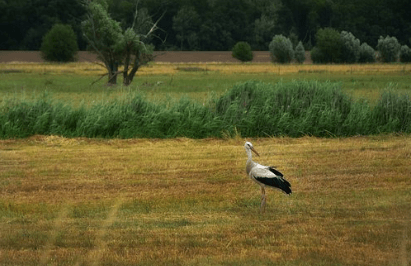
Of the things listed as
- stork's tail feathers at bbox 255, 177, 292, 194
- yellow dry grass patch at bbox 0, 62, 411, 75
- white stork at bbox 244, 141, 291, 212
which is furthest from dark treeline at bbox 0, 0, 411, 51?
stork's tail feathers at bbox 255, 177, 292, 194

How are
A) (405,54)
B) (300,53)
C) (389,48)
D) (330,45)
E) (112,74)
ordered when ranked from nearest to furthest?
(112,74) < (330,45) < (389,48) < (405,54) < (300,53)

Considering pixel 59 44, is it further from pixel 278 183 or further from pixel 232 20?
pixel 278 183

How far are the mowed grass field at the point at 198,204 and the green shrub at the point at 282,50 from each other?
77.9 m

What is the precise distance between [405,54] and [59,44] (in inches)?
1746

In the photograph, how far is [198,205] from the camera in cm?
1175

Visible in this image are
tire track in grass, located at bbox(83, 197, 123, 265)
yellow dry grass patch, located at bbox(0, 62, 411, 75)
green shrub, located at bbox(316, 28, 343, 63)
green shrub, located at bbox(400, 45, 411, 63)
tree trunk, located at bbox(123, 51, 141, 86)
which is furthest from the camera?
green shrub, located at bbox(400, 45, 411, 63)

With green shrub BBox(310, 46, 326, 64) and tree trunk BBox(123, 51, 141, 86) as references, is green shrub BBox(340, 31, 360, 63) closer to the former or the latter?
green shrub BBox(310, 46, 326, 64)

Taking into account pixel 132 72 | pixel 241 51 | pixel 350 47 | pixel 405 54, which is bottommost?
pixel 241 51

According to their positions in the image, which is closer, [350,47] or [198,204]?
[198,204]

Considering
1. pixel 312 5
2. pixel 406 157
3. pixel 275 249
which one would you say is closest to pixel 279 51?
pixel 312 5

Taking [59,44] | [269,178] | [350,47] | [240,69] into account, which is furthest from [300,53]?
[269,178]

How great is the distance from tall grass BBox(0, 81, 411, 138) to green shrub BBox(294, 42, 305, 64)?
7630 cm

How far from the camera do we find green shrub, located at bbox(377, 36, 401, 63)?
9106 centimetres

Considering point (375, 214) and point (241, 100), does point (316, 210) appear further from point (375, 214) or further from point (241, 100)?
point (241, 100)
